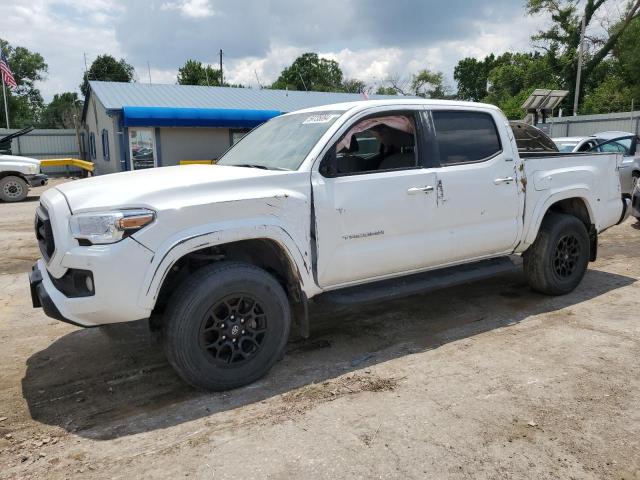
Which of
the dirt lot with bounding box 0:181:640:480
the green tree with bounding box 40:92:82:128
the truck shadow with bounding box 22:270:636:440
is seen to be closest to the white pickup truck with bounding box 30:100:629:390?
the truck shadow with bounding box 22:270:636:440

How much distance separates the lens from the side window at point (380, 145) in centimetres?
435

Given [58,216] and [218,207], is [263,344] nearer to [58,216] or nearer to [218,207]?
[218,207]

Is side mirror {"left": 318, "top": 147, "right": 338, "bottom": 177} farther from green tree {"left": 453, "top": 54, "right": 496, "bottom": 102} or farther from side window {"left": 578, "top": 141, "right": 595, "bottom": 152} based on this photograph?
green tree {"left": 453, "top": 54, "right": 496, "bottom": 102}

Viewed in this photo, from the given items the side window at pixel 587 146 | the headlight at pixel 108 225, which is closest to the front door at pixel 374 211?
the headlight at pixel 108 225

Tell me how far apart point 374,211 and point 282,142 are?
3.21 ft

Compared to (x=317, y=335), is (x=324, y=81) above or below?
above

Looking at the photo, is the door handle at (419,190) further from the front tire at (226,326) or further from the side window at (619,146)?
the side window at (619,146)

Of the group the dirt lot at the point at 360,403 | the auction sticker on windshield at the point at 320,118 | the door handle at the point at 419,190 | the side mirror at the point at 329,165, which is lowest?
the dirt lot at the point at 360,403

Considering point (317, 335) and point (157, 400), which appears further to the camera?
point (317, 335)

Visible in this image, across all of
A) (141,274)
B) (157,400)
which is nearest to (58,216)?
(141,274)

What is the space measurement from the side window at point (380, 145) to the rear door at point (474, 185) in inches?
8.1

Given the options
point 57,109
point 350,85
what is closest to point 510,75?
point 350,85

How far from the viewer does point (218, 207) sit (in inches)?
135

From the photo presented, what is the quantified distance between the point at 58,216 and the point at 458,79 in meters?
84.9
